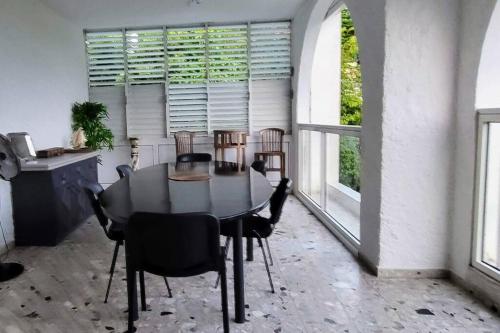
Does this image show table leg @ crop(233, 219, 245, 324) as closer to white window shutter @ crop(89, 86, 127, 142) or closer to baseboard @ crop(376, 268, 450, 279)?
baseboard @ crop(376, 268, 450, 279)

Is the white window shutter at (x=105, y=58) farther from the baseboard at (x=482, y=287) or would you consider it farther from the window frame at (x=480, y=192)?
the baseboard at (x=482, y=287)

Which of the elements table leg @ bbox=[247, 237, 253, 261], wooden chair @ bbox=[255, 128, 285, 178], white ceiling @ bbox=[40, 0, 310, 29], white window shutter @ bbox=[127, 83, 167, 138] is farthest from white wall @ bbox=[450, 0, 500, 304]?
white window shutter @ bbox=[127, 83, 167, 138]

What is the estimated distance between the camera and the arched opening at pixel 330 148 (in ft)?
11.8

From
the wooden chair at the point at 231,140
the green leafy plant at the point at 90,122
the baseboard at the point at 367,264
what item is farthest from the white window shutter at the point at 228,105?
the baseboard at the point at 367,264

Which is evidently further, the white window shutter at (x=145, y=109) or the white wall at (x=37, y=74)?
the white window shutter at (x=145, y=109)

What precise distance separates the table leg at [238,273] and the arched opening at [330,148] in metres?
1.50

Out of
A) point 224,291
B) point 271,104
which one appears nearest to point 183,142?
point 271,104

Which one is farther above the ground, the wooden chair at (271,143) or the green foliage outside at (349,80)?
the green foliage outside at (349,80)

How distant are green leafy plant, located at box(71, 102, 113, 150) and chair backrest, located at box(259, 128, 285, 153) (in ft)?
8.37

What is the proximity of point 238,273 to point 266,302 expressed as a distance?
435mm

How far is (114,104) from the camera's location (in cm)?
618

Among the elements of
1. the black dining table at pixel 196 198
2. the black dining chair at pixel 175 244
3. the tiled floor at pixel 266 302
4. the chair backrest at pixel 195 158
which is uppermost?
the chair backrest at pixel 195 158

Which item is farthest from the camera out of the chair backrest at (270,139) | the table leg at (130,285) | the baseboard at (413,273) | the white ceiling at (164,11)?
the chair backrest at (270,139)

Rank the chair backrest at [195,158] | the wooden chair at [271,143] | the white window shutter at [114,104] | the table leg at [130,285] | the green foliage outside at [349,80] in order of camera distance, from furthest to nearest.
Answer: the green foliage outside at [349,80]
the white window shutter at [114,104]
the wooden chair at [271,143]
the chair backrest at [195,158]
the table leg at [130,285]
